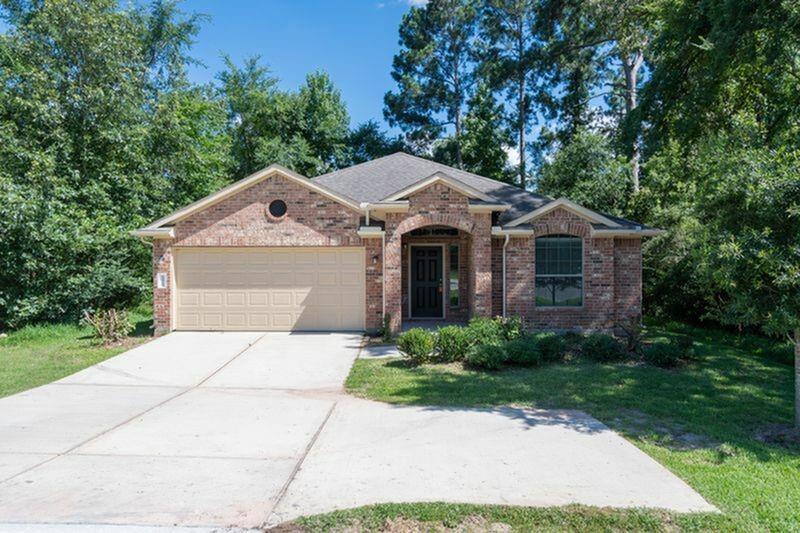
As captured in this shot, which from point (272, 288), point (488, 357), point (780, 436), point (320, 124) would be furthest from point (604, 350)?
point (320, 124)

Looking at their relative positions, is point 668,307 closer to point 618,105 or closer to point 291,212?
point 291,212

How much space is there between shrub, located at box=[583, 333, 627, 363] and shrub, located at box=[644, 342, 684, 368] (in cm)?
50

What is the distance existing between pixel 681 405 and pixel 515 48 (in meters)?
27.4

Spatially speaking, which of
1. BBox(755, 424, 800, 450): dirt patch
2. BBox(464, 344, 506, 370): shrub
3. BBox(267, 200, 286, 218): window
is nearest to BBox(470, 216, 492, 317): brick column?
BBox(464, 344, 506, 370): shrub

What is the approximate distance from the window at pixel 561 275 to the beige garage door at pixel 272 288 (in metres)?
4.72

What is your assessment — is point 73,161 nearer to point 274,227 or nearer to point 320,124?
point 274,227

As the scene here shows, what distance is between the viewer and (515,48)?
30000mm

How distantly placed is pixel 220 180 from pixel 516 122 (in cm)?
1772

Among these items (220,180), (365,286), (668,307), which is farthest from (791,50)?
(220,180)

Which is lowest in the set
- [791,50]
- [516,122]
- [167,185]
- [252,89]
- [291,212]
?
[291,212]

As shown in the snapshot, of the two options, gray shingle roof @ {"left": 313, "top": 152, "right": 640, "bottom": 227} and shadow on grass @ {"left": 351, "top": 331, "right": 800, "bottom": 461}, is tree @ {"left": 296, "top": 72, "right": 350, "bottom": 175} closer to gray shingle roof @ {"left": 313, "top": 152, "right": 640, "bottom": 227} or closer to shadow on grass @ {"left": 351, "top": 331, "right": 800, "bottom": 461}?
gray shingle roof @ {"left": 313, "top": 152, "right": 640, "bottom": 227}

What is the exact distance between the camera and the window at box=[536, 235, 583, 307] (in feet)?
42.9

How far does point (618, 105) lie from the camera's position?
2800 cm

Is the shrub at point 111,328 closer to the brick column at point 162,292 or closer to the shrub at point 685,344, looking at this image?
the brick column at point 162,292
